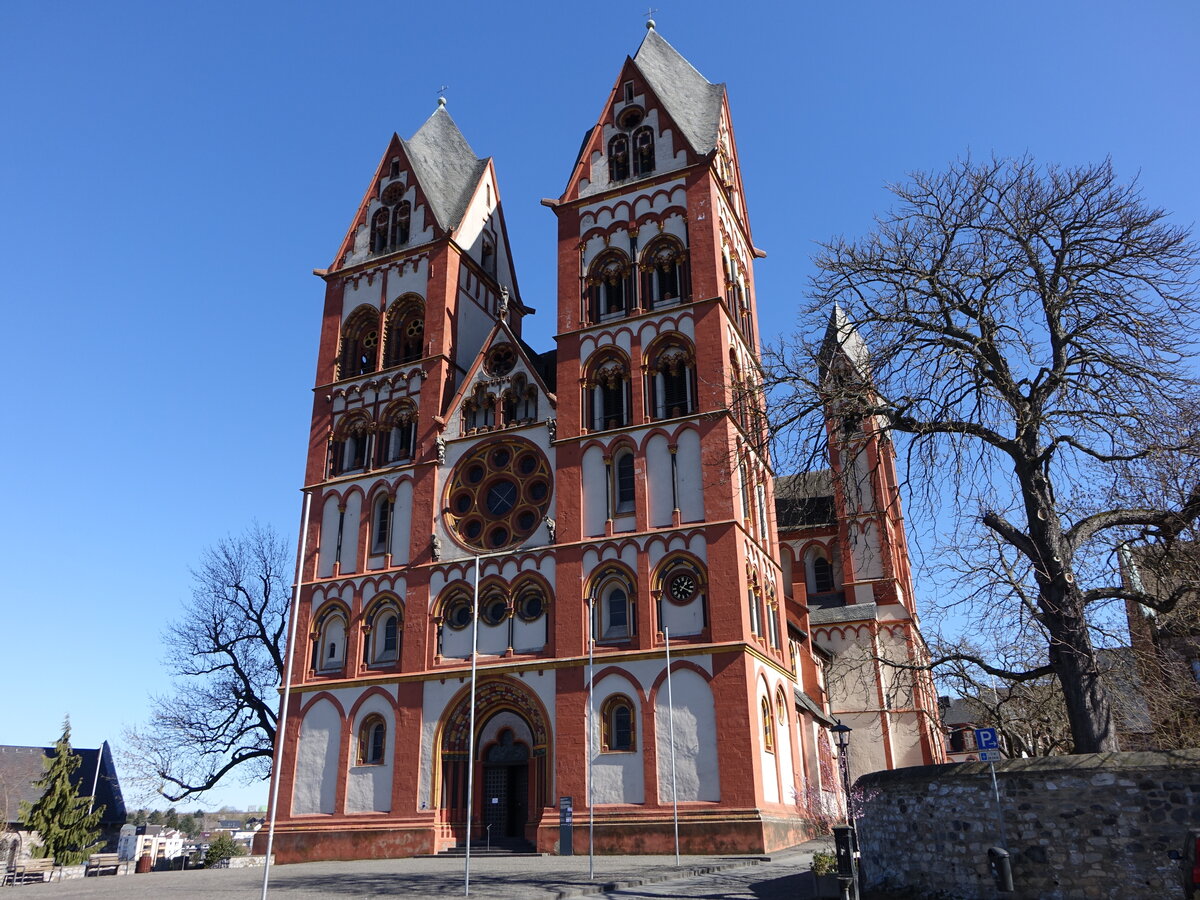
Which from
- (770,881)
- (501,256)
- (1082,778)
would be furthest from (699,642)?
(501,256)

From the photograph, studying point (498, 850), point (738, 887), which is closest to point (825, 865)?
point (738, 887)

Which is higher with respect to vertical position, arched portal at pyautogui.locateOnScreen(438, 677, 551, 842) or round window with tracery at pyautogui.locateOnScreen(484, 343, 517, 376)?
round window with tracery at pyautogui.locateOnScreen(484, 343, 517, 376)

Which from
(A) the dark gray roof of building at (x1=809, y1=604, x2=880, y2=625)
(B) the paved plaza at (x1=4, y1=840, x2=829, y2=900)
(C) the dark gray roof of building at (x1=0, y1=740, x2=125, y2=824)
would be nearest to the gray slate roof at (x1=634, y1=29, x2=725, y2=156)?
(A) the dark gray roof of building at (x1=809, y1=604, x2=880, y2=625)

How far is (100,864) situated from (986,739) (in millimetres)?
34373

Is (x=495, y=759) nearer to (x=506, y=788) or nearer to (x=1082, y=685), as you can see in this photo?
(x=506, y=788)

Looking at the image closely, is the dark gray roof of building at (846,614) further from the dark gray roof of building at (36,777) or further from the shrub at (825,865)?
the dark gray roof of building at (36,777)

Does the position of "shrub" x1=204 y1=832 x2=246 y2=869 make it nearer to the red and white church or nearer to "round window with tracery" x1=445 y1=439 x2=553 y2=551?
the red and white church

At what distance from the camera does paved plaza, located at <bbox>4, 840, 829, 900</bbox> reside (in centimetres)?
1744

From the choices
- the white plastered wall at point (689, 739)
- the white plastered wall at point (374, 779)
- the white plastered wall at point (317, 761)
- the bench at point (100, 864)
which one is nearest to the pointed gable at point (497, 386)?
the white plastered wall at point (374, 779)

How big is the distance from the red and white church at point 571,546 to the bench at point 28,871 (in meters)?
7.55

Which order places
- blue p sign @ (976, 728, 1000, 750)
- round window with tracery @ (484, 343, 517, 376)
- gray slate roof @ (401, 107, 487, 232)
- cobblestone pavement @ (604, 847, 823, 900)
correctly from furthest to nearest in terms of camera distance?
1. gray slate roof @ (401, 107, 487, 232)
2. round window with tracery @ (484, 343, 517, 376)
3. cobblestone pavement @ (604, 847, 823, 900)
4. blue p sign @ (976, 728, 1000, 750)

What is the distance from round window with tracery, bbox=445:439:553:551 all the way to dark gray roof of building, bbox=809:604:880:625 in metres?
17.1

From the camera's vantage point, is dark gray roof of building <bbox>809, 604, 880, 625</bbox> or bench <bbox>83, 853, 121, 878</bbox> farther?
dark gray roof of building <bbox>809, 604, 880, 625</bbox>

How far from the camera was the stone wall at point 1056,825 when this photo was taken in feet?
37.7
